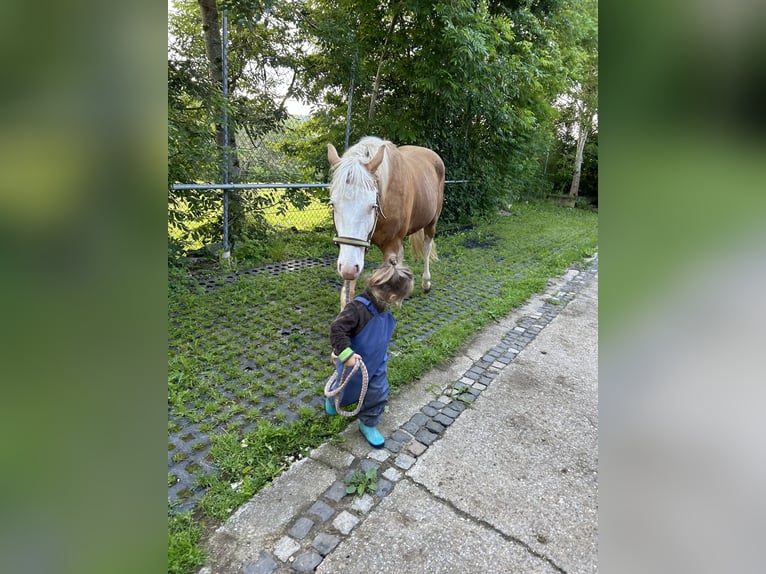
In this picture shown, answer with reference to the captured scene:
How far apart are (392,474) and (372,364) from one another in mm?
596

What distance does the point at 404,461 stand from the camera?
2.23 meters

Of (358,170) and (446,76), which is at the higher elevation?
(446,76)

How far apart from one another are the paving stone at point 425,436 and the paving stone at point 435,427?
29 mm

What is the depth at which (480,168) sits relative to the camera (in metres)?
10.0

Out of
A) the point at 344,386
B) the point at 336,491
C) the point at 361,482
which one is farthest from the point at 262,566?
the point at 344,386

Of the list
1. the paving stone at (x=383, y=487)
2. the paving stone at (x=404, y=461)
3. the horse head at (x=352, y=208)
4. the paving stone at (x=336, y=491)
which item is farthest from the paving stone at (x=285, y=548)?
the horse head at (x=352, y=208)

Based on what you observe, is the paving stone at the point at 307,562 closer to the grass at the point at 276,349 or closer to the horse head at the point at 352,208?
the grass at the point at 276,349

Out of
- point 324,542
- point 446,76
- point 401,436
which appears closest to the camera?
point 324,542

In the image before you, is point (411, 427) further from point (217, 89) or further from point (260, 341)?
point (217, 89)

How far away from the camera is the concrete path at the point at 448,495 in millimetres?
1676

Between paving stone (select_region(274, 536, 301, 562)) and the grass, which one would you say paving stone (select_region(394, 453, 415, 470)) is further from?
paving stone (select_region(274, 536, 301, 562))
